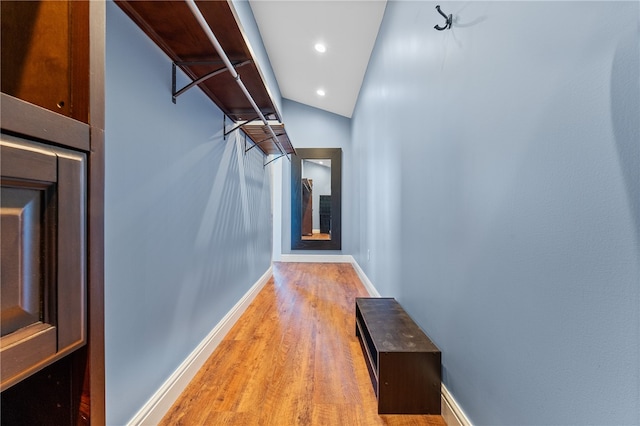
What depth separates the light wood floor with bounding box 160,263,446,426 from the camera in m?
1.24

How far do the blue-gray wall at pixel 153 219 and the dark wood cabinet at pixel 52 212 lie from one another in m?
0.51

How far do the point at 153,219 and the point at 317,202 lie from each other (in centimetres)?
405

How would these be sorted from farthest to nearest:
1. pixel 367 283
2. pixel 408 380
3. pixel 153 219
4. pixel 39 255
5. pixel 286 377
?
1. pixel 367 283
2. pixel 286 377
3. pixel 408 380
4. pixel 153 219
5. pixel 39 255

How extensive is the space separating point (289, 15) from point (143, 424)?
355cm

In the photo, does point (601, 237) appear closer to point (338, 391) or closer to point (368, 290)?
point (338, 391)

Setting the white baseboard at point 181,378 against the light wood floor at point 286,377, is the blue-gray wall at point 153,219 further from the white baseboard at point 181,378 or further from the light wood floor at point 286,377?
the light wood floor at point 286,377

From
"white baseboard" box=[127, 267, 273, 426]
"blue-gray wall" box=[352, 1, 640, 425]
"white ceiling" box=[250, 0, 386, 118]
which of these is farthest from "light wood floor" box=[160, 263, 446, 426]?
"white ceiling" box=[250, 0, 386, 118]

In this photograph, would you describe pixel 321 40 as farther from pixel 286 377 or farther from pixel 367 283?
pixel 286 377

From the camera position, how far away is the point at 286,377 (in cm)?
153

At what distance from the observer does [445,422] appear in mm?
1216

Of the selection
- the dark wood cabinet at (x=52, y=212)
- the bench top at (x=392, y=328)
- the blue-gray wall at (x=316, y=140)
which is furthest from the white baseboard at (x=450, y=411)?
the blue-gray wall at (x=316, y=140)

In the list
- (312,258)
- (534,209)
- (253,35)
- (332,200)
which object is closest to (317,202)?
(332,200)

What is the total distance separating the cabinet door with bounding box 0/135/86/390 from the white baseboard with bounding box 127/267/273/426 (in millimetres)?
996

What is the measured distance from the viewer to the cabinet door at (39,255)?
0.32 m
